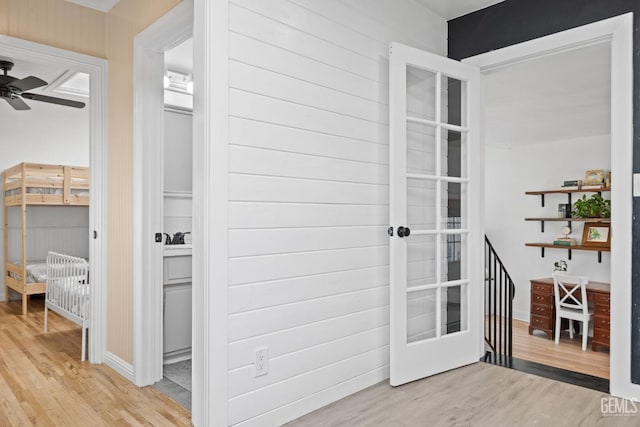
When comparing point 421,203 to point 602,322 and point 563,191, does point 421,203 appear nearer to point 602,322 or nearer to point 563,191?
point 602,322

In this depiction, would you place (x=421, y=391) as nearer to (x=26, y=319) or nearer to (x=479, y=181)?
(x=479, y=181)

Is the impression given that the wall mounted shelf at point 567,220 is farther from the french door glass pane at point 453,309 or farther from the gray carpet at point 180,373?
the gray carpet at point 180,373

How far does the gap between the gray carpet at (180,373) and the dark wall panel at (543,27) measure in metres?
2.73

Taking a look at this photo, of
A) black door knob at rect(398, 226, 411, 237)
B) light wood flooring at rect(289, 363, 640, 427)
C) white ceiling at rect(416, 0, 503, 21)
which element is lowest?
light wood flooring at rect(289, 363, 640, 427)

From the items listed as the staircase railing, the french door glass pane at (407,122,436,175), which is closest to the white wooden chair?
the staircase railing

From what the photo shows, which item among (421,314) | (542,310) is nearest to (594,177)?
(542,310)

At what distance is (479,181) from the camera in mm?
3186

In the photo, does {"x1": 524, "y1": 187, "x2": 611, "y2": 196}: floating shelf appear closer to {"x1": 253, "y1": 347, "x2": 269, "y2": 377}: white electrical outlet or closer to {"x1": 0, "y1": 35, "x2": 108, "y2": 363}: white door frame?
{"x1": 253, "y1": 347, "x2": 269, "y2": 377}: white electrical outlet

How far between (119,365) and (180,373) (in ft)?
1.36

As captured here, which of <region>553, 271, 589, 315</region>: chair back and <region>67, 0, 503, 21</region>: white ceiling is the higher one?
<region>67, 0, 503, 21</region>: white ceiling

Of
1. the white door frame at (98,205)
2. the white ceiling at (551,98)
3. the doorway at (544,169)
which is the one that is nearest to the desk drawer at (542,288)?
the doorway at (544,169)

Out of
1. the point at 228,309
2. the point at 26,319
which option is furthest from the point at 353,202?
the point at 26,319

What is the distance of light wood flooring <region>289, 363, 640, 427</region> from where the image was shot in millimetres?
2232

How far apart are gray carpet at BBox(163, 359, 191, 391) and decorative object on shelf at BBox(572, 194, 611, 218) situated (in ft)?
17.8
